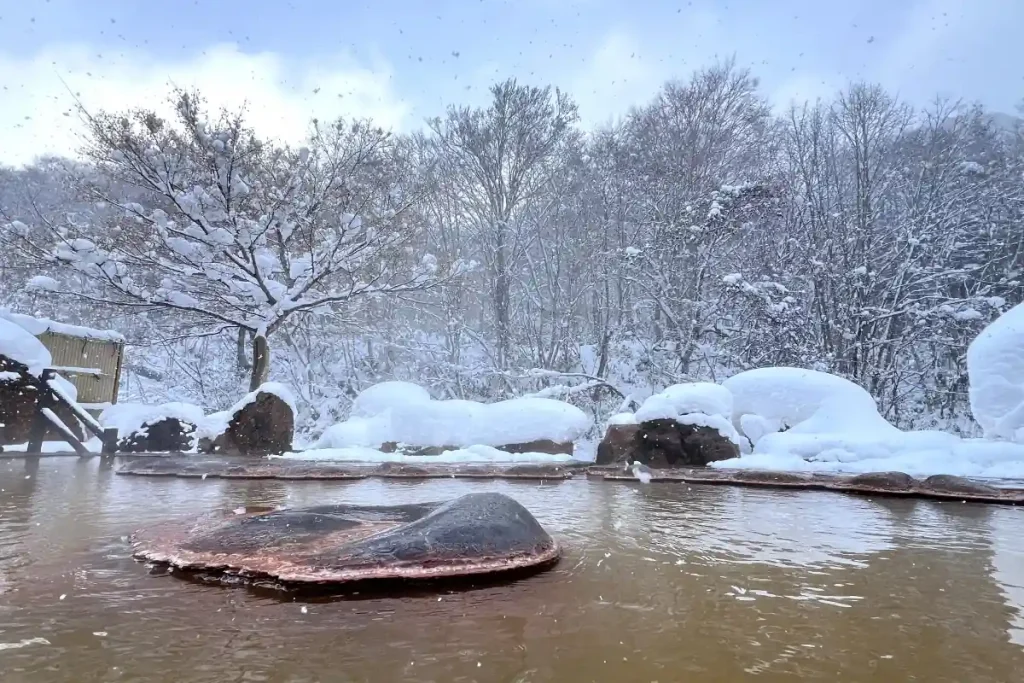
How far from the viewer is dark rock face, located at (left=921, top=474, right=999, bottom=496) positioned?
5.02 m

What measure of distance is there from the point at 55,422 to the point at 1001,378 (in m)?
11.9

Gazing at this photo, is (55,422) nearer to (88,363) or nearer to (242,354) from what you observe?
(88,363)

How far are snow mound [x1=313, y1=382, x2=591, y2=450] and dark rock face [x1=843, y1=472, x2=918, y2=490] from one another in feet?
15.4

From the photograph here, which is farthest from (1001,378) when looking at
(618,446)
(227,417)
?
(227,417)

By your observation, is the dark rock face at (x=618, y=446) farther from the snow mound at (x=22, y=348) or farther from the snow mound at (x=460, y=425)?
the snow mound at (x=22, y=348)

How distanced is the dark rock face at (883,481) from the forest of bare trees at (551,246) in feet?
22.8

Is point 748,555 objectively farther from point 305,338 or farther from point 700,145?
point 305,338

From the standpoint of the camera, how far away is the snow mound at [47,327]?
35.2 feet

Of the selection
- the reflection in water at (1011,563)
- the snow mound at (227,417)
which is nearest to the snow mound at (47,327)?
the snow mound at (227,417)

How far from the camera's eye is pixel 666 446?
7855 millimetres

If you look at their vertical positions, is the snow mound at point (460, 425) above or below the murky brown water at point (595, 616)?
above

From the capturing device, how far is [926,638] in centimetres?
198

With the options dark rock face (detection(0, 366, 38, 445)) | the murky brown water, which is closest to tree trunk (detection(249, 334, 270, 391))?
dark rock face (detection(0, 366, 38, 445))

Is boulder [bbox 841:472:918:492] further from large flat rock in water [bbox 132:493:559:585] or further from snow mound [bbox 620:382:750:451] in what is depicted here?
large flat rock in water [bbox 132:493:559:585]
